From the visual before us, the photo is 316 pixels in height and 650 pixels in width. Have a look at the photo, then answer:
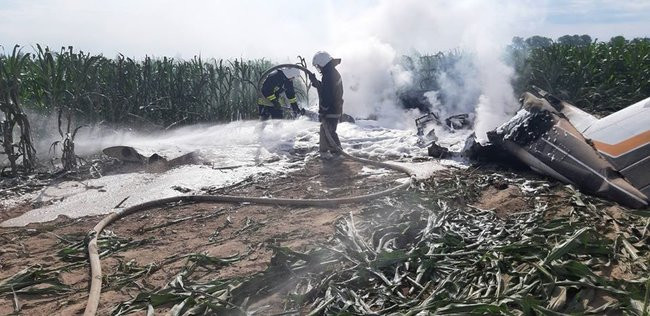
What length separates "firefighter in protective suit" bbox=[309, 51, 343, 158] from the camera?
8.71m

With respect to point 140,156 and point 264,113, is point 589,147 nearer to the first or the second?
point 140,156

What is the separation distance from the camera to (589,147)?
5.82 m

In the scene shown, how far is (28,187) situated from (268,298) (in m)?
5.02

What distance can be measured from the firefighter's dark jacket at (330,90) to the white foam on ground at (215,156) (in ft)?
2.85

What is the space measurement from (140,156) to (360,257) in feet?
16.8

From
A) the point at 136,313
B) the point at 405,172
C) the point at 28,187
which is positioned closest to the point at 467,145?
the point at 405,172

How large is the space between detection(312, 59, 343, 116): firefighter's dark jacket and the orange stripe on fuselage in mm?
4368

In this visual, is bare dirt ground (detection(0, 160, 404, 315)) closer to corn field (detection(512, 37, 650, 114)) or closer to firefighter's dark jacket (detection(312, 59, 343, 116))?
firefighter's dark jacket (detection(312, 59, 343, 116))

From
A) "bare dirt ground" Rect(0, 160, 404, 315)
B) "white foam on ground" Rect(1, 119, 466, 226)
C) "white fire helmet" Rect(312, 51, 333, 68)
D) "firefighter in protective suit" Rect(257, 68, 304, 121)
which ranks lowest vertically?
"bare dirt ground" Rect(0, 160, 404, 315)

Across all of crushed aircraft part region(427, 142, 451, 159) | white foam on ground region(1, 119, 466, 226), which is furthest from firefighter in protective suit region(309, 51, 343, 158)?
crushed aircraft part region(427, 142, 451, 159)

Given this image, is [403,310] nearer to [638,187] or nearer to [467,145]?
[638,187]

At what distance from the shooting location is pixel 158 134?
11.1 metres

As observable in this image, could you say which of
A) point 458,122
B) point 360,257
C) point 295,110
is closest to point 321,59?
point 295,110

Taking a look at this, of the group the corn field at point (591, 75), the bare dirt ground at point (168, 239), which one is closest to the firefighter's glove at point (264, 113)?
the bare dirt ground at point (168, 239)
